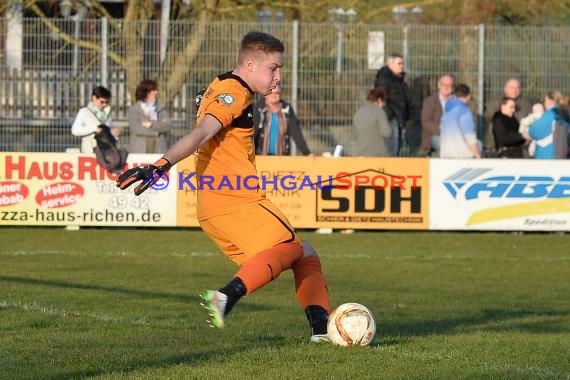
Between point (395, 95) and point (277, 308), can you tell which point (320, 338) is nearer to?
point (277, 308)

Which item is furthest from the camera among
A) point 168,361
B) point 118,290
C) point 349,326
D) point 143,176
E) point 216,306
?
point 118,290

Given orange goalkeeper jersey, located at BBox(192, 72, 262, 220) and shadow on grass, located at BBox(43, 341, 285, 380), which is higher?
orange goalkeeper jersey, located at BBox(192, 72, 262, 220)

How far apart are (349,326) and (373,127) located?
12.1m

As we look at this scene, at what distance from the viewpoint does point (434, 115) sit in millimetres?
21531

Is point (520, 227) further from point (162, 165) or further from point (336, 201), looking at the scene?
point (162, 165)

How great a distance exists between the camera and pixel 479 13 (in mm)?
Answer: 28062

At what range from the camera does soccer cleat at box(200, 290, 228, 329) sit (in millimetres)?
7434

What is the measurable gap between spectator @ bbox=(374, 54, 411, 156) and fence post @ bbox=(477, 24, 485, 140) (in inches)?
52.3

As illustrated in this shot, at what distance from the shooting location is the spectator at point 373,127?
20094mm

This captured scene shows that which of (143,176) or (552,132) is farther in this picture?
(552,132)

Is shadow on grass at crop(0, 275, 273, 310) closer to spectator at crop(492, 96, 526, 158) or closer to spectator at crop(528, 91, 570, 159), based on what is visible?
spectator at crop(492, 96, 526, 158)

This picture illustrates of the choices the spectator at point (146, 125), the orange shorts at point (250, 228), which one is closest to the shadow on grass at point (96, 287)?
the orange shorts at point (250, 228)

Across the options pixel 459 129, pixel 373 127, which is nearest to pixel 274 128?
pixel 373 127

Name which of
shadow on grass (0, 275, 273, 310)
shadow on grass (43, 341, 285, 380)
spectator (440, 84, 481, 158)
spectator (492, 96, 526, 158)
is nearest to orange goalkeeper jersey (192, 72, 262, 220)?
shadow on grass (43, 341, 285, 380)
